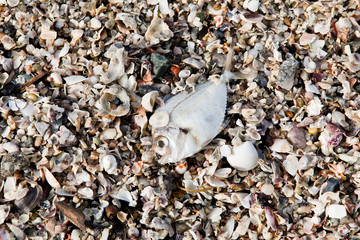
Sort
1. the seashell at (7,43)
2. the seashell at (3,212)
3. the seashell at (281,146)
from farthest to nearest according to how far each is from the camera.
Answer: the seashell at (7,43)
the seashell at (281,146)
the seashell at (3,212)

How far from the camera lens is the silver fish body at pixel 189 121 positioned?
7.23 feet

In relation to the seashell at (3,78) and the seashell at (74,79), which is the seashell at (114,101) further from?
the seashell at (3,78)

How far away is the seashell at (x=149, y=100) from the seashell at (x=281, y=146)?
812mm

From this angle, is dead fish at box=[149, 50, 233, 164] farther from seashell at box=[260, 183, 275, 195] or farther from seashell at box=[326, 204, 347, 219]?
seashell at box=[326, 204, 347, 219]

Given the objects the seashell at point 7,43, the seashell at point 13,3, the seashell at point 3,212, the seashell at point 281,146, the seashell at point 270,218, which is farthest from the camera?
the seashell at point 13,3

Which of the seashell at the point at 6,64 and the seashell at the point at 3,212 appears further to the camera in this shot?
the seashell at the point at 6,64

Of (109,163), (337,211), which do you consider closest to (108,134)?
(109,163)

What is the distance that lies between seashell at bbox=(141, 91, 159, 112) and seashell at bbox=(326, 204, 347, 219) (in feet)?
4.09

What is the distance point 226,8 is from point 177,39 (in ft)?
1.36

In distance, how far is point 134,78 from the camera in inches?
92.5

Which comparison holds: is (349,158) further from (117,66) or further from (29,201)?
(29,201)

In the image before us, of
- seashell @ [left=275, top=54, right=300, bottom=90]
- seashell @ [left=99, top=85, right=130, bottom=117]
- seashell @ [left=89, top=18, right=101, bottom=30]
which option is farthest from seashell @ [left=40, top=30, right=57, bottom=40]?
seashell @ [left=275, top=54, right=300, bottom=90]

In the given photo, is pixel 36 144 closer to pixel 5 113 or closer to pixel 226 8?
pixel 5 113

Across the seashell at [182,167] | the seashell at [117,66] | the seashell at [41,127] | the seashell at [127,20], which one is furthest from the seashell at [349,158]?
the seashell at [41,127]
